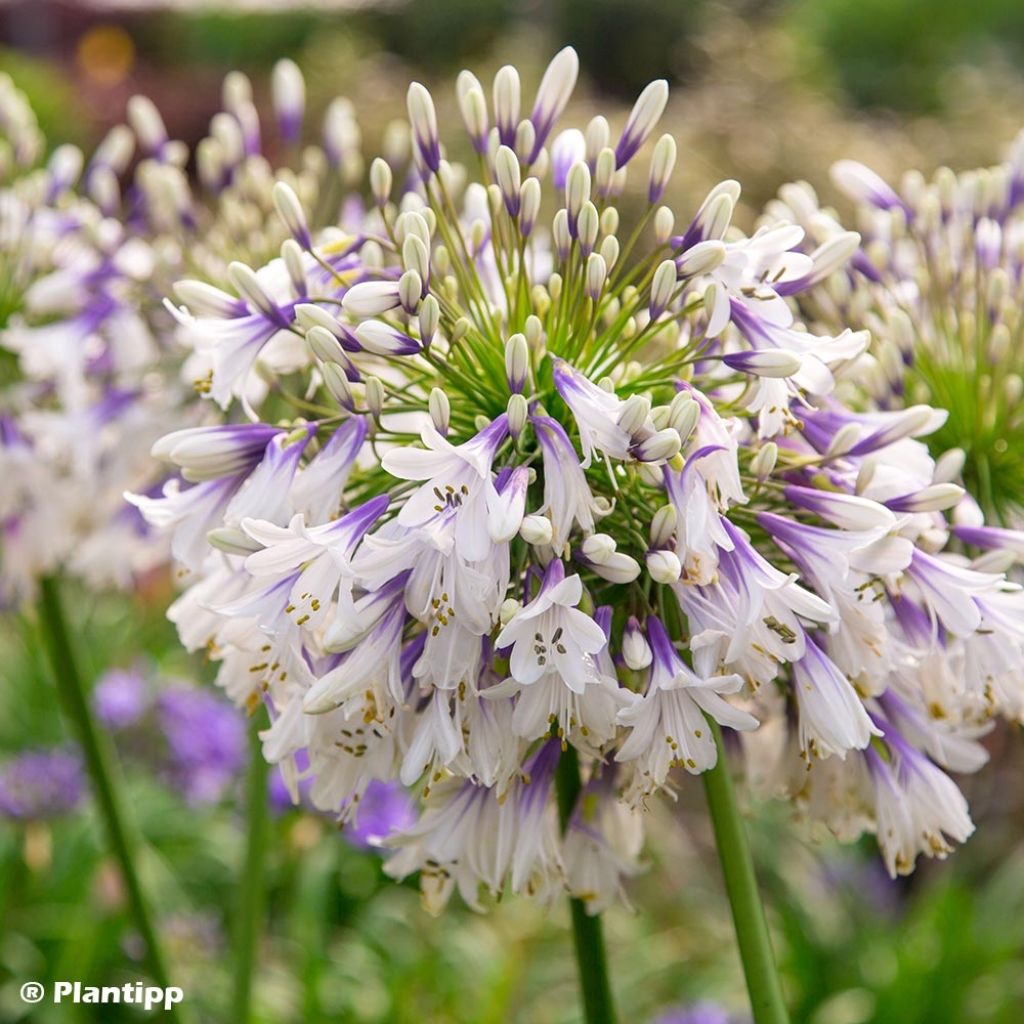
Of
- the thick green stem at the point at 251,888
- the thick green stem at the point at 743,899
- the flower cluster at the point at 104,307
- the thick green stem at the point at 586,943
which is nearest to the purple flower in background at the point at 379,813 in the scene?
the thick green stem at the point at 251,888

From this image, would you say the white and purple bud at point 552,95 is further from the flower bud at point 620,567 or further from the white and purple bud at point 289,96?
the white and purple bud at point 289,96

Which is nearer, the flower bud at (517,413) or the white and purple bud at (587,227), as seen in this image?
the flower bud at (517,413)

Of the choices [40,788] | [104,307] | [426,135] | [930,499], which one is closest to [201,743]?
[40,788]

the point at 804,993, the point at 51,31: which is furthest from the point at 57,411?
the point at 51,31

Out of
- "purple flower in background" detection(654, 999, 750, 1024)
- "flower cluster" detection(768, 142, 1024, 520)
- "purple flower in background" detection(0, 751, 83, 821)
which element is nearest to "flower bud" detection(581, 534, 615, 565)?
"flower cluster" detection(768, 142, 1024, 520)

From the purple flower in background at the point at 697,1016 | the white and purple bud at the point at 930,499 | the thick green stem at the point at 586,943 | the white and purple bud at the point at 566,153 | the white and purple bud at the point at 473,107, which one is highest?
the white and purple bud at the point at 473,107

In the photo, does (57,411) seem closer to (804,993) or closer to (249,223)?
(249,223)
